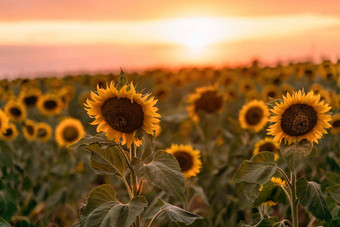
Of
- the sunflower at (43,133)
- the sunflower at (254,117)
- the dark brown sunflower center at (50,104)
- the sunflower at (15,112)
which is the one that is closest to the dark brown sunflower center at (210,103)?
the sunflower at (254,117)

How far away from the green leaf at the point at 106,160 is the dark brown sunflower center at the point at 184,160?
4.96 ft

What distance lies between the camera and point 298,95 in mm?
2980

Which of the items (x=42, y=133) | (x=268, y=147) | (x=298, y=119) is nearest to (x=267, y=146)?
(x=268, y=147)

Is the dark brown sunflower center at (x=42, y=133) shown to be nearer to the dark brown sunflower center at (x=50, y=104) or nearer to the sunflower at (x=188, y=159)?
the dark brown sunflower center at (x=50, y=104)

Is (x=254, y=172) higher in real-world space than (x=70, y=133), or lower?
lower

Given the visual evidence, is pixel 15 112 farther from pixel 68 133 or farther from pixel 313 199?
pixel 313 199

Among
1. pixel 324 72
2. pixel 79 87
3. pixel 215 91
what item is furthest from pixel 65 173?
pixel 79 87

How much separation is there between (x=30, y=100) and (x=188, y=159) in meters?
5.05

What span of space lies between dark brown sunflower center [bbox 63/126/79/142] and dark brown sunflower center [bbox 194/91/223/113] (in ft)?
5.68

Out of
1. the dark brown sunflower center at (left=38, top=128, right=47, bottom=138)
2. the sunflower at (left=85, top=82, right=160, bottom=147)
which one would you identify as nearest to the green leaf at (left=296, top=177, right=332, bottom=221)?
the sunflower at (left=85, top=82, right=160, bottom=147)

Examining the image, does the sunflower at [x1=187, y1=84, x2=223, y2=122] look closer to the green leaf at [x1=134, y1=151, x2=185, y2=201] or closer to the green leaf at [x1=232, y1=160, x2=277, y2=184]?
the green leaf at [x1=232, y1=160, x2=277, y2=184]

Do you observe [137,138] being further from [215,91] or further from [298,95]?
[215,91]

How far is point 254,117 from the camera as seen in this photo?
5.85 metres

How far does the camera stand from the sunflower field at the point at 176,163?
2707 millimetres
